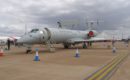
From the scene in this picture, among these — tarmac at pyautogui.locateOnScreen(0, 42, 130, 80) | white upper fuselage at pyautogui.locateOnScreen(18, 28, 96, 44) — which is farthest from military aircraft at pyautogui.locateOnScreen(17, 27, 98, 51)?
tarmac at pyautogui.locateOnScreen(0, 42, 130, 80)

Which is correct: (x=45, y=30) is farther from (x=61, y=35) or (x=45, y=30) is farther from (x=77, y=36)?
(x=77, y=36)

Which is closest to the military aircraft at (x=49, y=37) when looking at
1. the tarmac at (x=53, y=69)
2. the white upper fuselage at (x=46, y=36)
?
the white upper fuselage at (x=46, y=36)

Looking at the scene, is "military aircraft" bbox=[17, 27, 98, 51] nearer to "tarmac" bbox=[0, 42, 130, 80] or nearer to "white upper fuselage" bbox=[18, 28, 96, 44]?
"white upper fuselage" bbox=[18, 28, 96, 44]

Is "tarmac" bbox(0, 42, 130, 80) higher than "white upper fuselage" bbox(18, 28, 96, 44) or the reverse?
the reverse

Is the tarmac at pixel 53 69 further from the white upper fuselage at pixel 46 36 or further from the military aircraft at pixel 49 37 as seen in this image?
the military aircraft at pixel 49 37

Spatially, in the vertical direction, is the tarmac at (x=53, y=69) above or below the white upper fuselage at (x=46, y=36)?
below

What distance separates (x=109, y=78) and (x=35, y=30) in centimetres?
1943

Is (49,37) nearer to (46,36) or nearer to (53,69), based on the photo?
(46,36)

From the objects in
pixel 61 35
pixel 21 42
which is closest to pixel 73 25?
pixel 61 35

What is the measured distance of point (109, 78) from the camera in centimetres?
849

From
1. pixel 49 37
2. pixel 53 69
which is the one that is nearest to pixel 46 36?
pixel 49 37

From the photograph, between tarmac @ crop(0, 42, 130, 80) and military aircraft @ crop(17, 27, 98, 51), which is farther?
military aircraft @ crop(17, 27, 98, 51)

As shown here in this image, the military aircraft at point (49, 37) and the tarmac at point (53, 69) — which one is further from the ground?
the military aircraft at point (49, 37)

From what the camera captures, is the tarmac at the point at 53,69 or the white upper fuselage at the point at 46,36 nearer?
the tarmac at the point at 53,69
